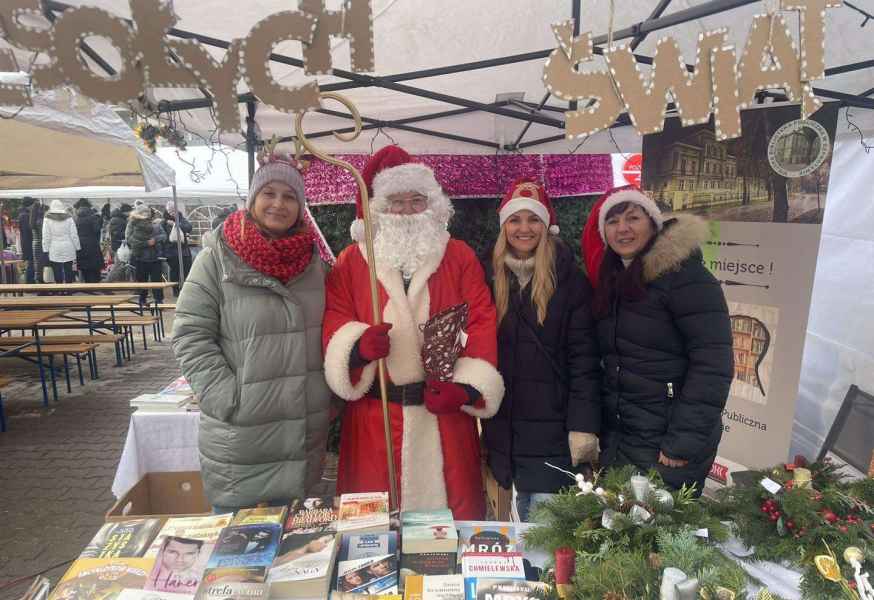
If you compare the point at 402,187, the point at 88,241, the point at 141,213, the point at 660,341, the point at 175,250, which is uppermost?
the point at 141,213

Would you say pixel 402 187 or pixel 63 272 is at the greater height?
pixel 402 187

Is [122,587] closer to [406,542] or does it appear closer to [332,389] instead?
[406,542]

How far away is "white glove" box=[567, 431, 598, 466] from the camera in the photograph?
2.30m

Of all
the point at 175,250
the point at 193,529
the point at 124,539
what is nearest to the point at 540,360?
the point at 193,529

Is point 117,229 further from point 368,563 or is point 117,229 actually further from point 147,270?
point 368,563

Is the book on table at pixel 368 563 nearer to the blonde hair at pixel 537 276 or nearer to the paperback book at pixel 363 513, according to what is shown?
the paperback book at pixel 363 513

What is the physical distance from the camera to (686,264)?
82.9 inches

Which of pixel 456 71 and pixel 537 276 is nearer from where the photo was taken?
pixel 537 276

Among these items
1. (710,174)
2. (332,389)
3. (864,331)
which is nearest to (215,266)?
(332,389)

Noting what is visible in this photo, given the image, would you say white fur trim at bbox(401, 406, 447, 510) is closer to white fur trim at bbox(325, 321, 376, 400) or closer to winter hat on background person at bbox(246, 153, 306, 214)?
white fur trim at bbox(325, 321, 376, 400)

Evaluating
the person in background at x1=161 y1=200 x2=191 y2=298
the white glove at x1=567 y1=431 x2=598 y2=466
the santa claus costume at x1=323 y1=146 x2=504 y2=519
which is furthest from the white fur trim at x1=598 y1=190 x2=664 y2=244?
the person in background at x1=161 y1=200 x2=191 y2=298

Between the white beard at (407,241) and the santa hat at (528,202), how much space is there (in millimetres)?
346

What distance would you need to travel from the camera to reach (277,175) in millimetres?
2125

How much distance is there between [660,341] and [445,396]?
91 cm
